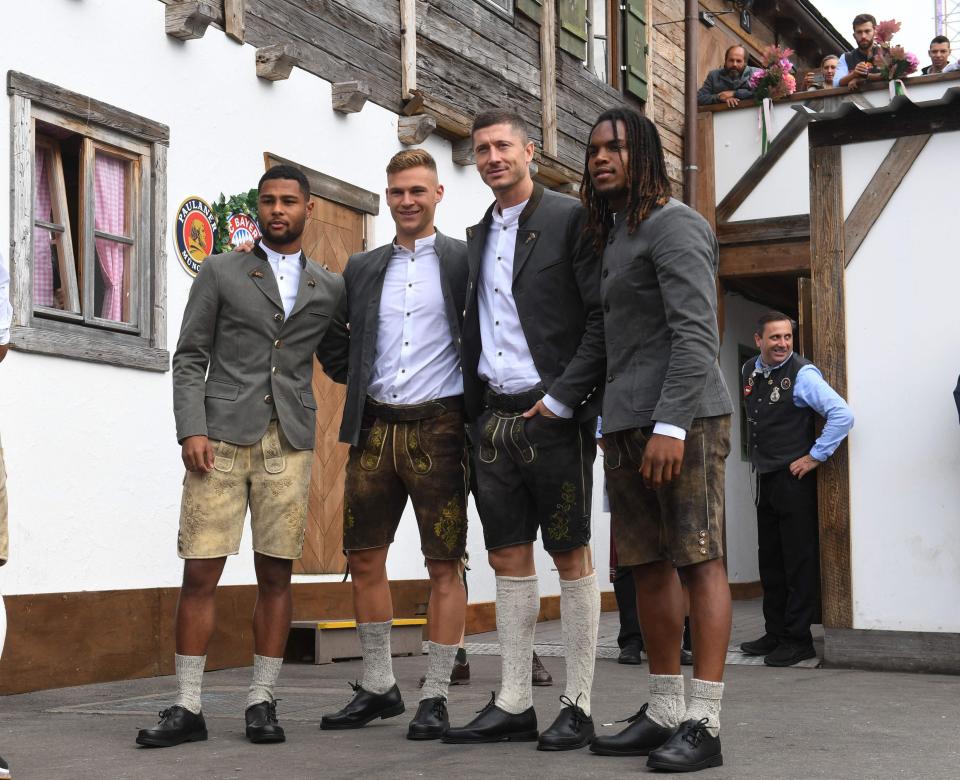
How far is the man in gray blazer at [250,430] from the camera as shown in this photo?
5109 mm

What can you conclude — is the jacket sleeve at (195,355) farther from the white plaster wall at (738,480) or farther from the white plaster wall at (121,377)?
the white plaster wall at (738,480)

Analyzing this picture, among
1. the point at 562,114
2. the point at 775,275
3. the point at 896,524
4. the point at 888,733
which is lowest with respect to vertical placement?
the point at 888,733

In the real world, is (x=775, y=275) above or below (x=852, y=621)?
above

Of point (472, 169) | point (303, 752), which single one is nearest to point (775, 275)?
point (472, 169)

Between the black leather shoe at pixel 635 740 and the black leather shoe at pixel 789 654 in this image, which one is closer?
the black leather shoe at pixel 635 740

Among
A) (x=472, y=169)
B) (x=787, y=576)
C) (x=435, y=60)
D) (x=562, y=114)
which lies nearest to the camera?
(x=787, y=576)

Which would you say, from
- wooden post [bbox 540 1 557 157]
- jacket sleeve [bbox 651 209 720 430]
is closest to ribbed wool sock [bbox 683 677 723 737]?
jacket sleeve [bbox 651 209 720 430]

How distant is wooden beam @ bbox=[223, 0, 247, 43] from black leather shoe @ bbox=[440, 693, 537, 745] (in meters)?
4.89

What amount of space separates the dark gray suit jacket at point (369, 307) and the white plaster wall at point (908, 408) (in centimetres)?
331

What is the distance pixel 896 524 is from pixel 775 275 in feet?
25.5

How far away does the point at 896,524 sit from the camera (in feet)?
25.7

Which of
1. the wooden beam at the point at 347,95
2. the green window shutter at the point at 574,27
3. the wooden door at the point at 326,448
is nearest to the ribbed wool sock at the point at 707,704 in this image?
the wooden door at the point at 326,448

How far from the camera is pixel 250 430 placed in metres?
5.18

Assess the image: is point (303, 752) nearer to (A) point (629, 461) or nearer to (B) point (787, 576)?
(A) point (629, 461)
